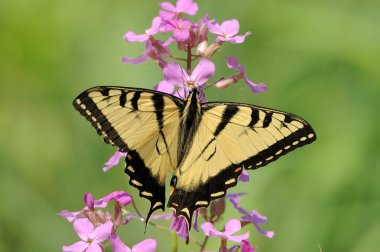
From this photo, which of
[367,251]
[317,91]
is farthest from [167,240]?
[317,91]

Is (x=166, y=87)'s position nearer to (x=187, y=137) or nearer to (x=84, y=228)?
(x=187, y=137)

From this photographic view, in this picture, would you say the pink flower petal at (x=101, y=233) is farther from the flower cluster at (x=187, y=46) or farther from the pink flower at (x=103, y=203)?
the flower cluster at (x=187, y=46)

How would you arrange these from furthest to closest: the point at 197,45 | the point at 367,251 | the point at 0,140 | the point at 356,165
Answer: the point at 0,140 → the point at 356,165 → the point at 367,251 → the point at 197,45

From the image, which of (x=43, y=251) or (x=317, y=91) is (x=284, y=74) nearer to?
(x=317, y=91)

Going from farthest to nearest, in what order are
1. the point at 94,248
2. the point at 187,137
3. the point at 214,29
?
1. the point at 214,29
2. the point at 187,137
3. the point at 94,248

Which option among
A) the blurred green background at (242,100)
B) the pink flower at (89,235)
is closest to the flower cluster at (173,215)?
the pink flower at (89,235)

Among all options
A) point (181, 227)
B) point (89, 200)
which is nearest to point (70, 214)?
point (89, 200)
